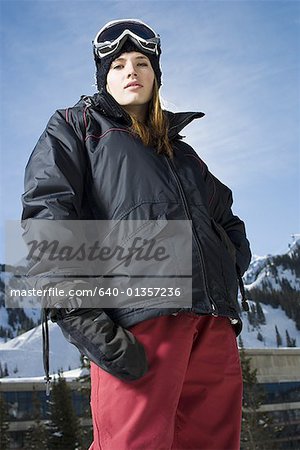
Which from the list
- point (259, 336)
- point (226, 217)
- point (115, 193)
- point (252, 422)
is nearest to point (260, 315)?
point (259, 336)

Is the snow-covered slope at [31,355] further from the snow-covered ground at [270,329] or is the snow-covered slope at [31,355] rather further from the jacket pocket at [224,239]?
the jacket pocket at [224,239]

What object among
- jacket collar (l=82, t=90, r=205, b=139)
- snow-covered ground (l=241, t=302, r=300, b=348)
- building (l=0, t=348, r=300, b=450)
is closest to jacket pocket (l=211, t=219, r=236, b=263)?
jacket collar (l=82, t=90, r=205, b=139)

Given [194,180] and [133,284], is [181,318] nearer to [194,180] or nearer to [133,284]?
[133,284]

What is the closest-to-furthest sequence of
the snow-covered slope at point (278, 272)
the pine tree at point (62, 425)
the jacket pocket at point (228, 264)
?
the jacket pocket at point (228, 264)
the pine tree at point (62, 425)
the snow-covered slope at point (278, 272)

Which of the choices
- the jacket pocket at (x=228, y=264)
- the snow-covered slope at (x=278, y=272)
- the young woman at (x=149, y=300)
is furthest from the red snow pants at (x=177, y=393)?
the snow-covered slope at (x=278, y=272)

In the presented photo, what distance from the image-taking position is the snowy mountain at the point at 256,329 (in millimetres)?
123875

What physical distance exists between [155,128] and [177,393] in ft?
3.57

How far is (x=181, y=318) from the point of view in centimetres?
200

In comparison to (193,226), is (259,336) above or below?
below

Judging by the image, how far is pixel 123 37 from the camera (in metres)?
2.46

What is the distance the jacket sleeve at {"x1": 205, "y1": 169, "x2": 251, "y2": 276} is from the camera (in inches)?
97.4

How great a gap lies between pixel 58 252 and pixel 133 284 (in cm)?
29

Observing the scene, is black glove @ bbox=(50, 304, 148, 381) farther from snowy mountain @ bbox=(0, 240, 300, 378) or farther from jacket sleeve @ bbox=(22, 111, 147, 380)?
snowy mountain @ bbox=(0, 240, 300, 378)

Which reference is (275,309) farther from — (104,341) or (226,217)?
(104,341)
